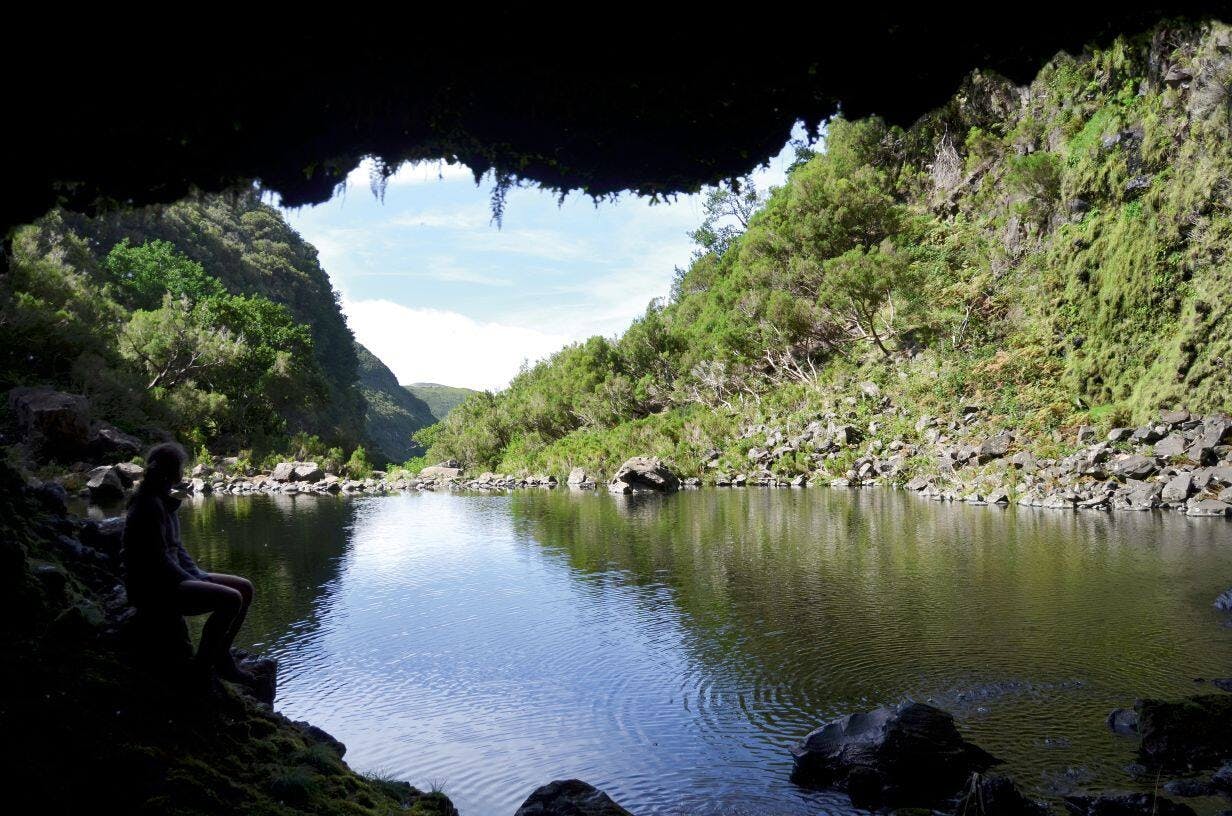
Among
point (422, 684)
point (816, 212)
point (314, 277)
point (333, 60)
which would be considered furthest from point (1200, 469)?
point (314, 277)

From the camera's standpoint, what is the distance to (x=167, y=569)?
5.83 meters

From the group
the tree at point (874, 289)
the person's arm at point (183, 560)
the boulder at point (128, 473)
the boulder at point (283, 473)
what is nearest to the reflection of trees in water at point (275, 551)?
the boulder at point (128, 473)

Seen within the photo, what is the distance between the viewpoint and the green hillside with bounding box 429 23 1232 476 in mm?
31609

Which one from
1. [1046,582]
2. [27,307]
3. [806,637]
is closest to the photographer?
[806,637]

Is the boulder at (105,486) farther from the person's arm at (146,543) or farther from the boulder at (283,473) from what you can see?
the person's arm at (146,543)

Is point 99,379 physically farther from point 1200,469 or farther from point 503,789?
point 1200,469

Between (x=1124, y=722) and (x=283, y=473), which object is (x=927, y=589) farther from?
(x=283, y=473)

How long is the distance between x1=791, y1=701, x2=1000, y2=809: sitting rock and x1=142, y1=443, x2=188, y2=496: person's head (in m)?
6.46

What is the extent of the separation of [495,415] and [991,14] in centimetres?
8672

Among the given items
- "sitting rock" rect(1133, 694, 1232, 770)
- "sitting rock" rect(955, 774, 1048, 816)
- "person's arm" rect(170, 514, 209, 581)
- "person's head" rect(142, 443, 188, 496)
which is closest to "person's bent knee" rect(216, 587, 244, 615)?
"person's arm" rect(170, 514, 209, 581)

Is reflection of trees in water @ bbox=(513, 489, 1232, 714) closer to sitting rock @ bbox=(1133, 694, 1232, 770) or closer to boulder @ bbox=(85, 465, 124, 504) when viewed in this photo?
sitting rock @ bbox=(1133, 694, 1232, 770)

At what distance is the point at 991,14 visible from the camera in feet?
18.9

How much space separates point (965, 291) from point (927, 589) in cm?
4247

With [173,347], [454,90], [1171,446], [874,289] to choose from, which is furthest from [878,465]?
[173,347]
